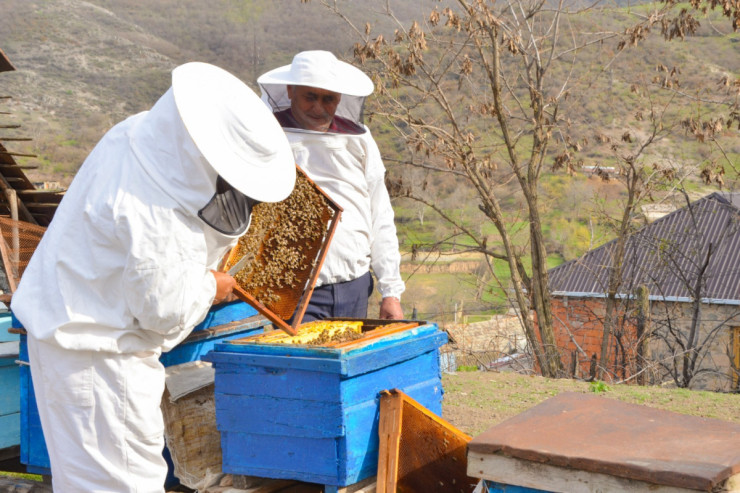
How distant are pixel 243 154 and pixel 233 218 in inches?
8.4

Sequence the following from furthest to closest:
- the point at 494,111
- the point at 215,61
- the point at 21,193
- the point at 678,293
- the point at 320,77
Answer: the point at 215,61
the point at 678,293
the point at 494,111
the point at 21,193
the point at 320,77

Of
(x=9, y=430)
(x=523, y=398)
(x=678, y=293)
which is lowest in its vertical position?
(x=678, y=293)

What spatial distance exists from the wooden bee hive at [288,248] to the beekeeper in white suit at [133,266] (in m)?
0.52

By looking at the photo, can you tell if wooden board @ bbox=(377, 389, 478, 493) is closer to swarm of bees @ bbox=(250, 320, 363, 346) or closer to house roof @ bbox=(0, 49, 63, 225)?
swarm of bees @ bbox=(250, 320, 363, 346)

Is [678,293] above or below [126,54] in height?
below

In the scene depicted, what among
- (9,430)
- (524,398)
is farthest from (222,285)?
(524,398)

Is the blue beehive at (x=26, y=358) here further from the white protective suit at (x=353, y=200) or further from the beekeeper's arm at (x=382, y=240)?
the beekeeper's arm at (x=382, y=240)

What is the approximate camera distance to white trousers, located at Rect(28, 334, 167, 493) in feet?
8.04

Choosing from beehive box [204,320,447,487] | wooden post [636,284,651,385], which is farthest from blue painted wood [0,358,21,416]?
wooden post [636,284,651,385]

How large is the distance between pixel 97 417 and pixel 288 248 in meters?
1.07

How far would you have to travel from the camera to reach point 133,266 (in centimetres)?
231

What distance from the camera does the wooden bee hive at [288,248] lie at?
308 cm

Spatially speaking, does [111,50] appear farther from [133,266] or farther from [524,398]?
[133,266]

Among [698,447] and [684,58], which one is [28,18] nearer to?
[684,58]
